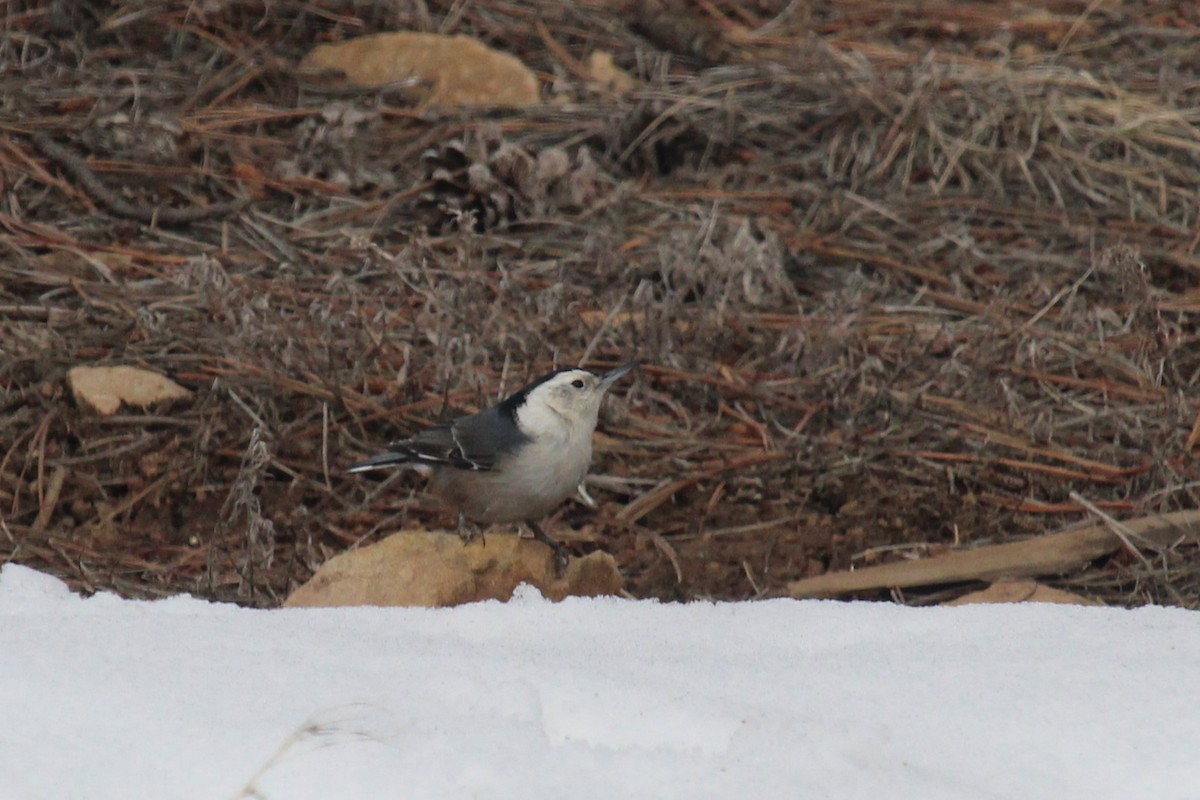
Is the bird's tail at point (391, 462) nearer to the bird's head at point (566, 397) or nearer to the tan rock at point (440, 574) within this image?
the bird's head at point (566, 397)

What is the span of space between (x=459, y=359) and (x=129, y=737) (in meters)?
2.68

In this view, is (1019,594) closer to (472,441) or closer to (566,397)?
(566,397)

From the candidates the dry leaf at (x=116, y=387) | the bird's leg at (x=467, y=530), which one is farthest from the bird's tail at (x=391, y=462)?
the dry leaf at (x=116, y=387)

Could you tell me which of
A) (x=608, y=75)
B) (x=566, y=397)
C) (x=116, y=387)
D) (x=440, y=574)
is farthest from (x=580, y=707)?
(x=608, y=75)

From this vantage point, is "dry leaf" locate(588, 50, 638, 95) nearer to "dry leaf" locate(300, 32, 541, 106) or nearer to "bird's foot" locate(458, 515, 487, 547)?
"dry leaf" locate(300, 32, 541, 106)

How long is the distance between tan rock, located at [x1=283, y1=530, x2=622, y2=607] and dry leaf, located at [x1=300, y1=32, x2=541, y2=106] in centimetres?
345

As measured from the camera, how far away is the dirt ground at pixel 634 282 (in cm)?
444

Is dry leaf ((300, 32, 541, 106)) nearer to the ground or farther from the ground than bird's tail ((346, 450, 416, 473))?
nearer to the ground

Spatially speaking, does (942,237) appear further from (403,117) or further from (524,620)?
(524,620)

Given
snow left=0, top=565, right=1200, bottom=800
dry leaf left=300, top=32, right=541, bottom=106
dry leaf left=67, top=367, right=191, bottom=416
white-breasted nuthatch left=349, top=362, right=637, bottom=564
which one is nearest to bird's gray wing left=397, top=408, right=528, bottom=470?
white-breasted nuthatch left=349, top=362, right=637, bottom=564

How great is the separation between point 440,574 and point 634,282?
89.6 inches

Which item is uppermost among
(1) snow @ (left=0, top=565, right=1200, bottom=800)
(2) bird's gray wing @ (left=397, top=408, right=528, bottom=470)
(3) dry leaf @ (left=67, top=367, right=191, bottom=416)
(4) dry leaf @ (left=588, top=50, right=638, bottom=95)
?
(1) snow @ (left=0, top=565, right=1200, bottom=800)

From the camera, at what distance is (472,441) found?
414 centimetres

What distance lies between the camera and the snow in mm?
2121
